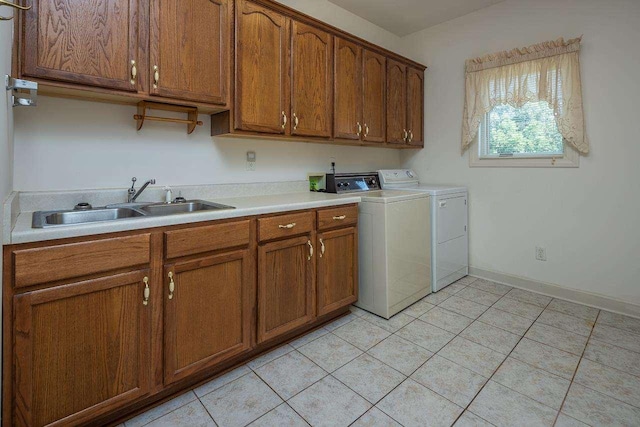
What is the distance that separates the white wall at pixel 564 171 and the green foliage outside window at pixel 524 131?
22 centimetres

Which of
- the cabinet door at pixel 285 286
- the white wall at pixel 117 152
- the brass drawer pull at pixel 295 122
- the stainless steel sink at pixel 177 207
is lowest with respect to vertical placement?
the cabinet door at pixel 285 286

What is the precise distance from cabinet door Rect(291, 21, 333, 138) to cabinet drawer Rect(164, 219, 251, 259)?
0.96 meters

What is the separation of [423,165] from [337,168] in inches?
46.3

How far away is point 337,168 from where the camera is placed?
3.23 meters

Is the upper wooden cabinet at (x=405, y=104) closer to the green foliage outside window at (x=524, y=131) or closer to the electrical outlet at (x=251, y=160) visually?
the green foliage outside window at (x=524, y=131)

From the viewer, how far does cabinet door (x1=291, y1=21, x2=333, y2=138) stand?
7.70 feet

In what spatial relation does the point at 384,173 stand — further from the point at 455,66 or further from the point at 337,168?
the point at 455,66

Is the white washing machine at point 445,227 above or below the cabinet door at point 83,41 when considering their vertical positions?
below

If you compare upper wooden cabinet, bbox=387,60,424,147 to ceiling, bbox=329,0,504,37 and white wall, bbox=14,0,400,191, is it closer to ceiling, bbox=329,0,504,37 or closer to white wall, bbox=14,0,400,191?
ceiling, bbox=329,0,504,37

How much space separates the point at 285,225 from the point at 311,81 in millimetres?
1200

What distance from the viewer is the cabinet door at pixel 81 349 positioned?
1.18m

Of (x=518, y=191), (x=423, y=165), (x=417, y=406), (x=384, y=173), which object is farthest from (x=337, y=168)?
(x=417, y=406)

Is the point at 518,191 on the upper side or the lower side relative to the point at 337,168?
lower

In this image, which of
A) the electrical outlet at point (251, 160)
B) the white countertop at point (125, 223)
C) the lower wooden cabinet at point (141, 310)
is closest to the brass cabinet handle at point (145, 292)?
the lower wooden cabinet at point (141, 310)
